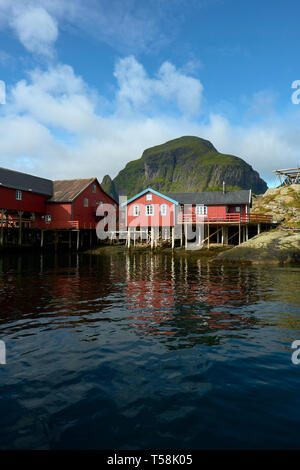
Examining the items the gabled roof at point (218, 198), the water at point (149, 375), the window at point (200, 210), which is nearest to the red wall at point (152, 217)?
the gabled roof at point (218, 198)

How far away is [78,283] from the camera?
15906 millimetres

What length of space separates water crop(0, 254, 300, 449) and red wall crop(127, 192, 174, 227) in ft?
91.3

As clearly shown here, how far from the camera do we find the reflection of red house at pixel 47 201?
3988 cm

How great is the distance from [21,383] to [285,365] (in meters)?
4.94

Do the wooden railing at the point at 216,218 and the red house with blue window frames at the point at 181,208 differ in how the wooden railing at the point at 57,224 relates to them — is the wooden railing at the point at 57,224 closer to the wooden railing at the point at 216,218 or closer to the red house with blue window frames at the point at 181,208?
the red house with blue window frames at the point at 181,208

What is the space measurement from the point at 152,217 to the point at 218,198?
356 inches

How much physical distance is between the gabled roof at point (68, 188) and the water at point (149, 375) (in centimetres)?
3491

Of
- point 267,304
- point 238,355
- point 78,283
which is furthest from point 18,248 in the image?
point 238,355

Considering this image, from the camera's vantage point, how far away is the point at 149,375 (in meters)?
5.52

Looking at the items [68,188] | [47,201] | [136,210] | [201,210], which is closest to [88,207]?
[68,188]

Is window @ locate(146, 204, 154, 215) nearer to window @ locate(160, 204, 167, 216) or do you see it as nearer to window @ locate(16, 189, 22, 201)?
window @ locate(160, 204, 167, 216)

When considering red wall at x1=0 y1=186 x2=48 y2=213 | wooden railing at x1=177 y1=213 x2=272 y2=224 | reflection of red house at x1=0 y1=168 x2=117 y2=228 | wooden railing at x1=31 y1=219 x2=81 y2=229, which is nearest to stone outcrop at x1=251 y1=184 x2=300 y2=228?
wooden railing at x1=177 y1=213 x2=272 y2=224

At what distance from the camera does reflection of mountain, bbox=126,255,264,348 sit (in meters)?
7.88
